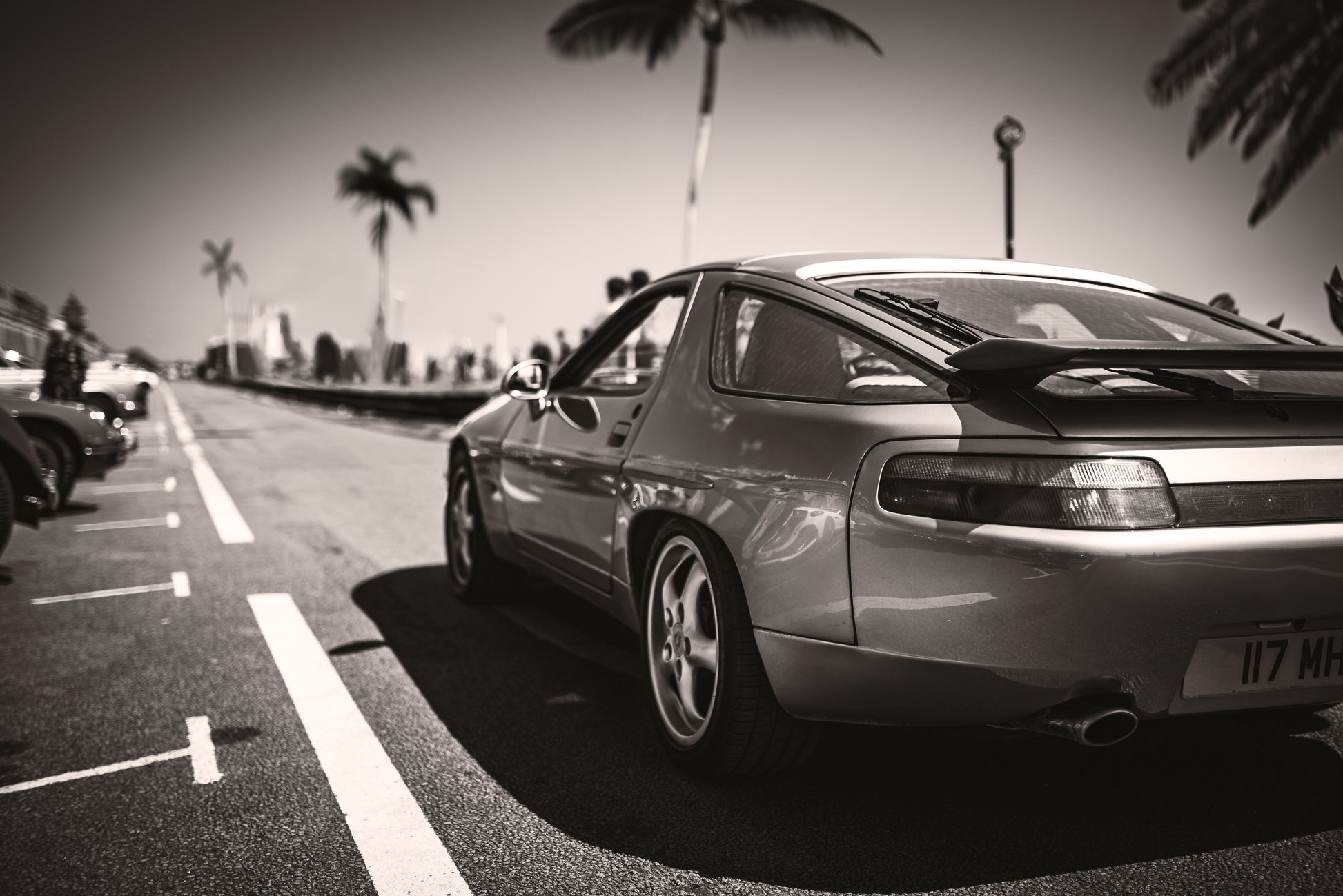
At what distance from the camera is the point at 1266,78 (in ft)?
48.0

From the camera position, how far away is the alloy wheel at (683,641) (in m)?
2.88

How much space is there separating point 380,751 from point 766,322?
1738 millimetres

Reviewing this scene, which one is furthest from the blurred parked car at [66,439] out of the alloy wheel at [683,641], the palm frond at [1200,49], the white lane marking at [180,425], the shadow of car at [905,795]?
the palm frond at [1200,49]

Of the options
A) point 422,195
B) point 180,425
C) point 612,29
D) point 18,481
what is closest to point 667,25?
point 612,29

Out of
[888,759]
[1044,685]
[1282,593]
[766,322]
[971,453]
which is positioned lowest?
[888,759]

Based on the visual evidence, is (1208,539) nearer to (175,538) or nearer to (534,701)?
(534,701)

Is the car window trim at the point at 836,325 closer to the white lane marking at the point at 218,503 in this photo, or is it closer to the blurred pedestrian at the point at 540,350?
the white lane marking at the point at 218,503

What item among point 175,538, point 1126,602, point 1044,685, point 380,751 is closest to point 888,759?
point 1044,685

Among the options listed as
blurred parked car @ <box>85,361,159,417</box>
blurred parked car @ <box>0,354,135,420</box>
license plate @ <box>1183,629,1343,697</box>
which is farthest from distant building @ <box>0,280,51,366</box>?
license plate @ <box>1183,629,1343,697</box>

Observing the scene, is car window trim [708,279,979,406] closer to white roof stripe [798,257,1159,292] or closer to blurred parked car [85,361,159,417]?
white roof stripe [798,257,1159,292]

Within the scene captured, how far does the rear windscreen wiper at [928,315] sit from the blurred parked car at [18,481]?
517cm

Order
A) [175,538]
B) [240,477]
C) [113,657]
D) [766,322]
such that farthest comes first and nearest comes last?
[240,477] < [175,538] < [113,657] < [766,322]

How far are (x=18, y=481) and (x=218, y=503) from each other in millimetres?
3303

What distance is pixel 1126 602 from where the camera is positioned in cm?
206
